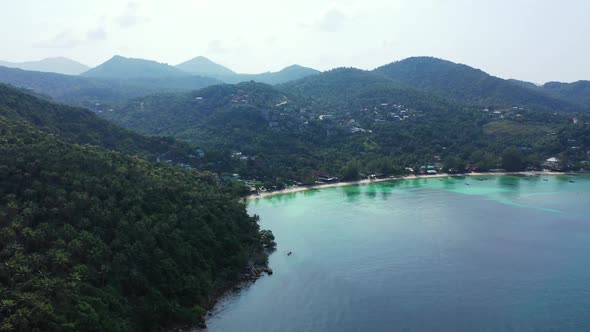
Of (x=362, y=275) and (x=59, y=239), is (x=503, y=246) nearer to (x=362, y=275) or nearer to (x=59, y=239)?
(x=362, y=275)

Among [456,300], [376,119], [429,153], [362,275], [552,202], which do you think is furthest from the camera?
[376,119]

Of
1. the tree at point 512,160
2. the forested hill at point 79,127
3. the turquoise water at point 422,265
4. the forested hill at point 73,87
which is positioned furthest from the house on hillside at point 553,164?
the forested hill at point 73,87

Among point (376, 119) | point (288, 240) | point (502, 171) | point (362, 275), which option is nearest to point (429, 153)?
point (502, 171)

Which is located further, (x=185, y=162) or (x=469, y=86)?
(x=469, y=86)

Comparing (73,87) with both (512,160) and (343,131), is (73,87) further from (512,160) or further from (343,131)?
(512,160)

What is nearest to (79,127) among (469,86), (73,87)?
(73,87)

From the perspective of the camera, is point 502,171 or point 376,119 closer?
point 502,171
